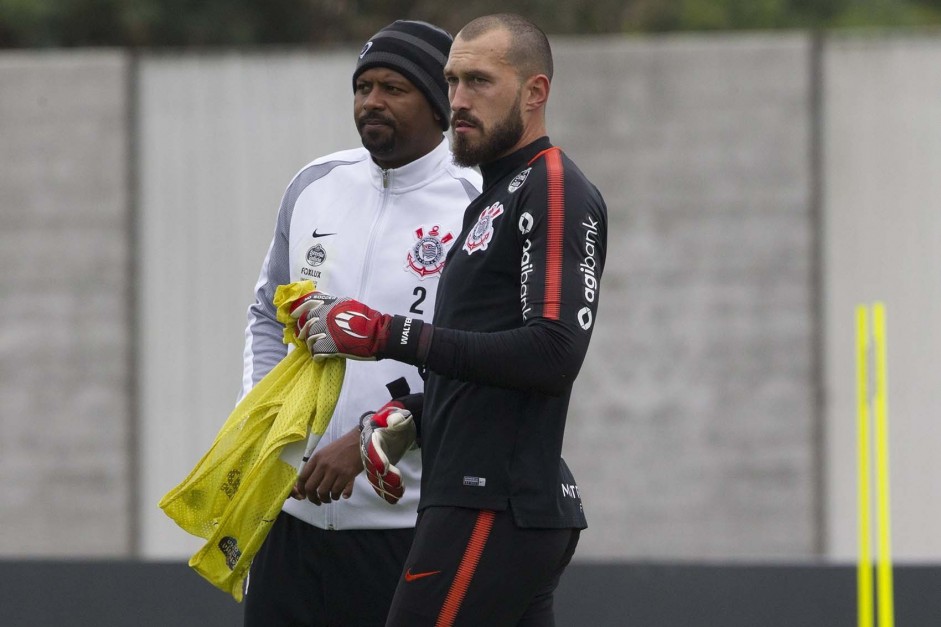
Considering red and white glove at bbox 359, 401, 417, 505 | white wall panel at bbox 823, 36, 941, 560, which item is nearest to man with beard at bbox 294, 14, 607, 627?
red and white glove at bbox 359, 401, 417, 505

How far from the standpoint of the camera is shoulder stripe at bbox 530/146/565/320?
2.42 meters

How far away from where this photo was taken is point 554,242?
244cm

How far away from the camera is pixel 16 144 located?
7.23m

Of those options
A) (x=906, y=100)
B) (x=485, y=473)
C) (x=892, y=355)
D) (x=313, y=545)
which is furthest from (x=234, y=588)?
(x=906, y=100)

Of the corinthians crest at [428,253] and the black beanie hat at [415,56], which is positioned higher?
the black beanie hat at [415,56]

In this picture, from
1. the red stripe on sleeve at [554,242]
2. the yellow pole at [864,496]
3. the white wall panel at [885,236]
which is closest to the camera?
the red stripe on sleeve at [554,242]

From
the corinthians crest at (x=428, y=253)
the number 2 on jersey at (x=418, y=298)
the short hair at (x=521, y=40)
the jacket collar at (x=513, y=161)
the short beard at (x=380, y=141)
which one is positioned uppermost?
the short hair at (x=521, y=40)

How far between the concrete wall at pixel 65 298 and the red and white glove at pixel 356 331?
4831 millimetres

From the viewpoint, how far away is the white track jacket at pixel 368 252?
3.08 meters

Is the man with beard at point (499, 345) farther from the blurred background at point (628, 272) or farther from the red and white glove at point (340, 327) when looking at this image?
the blurred background at point (628, 272)

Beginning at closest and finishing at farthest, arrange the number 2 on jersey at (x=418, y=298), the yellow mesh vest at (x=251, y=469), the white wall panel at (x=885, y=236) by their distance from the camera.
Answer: the yellow mesh vest at (x=251, y=469), the number 2 on jersey at (x=418, y=298), the white wall panel at (x=885, y=236)

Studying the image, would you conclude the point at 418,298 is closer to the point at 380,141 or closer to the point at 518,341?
the point at 380,141

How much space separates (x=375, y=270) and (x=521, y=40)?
0.71 meters

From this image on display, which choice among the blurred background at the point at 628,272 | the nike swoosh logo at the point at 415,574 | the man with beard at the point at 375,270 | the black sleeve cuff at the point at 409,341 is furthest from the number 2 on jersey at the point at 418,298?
the blurred background at the point at 628,272
